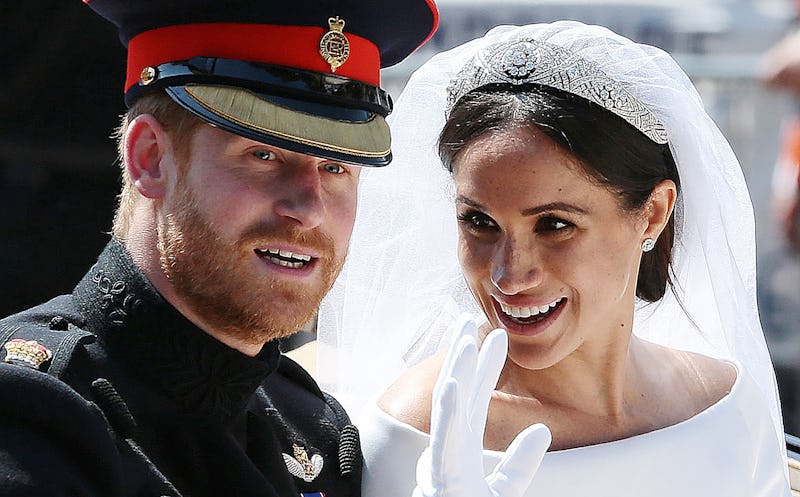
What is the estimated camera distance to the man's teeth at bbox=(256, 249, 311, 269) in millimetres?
1916

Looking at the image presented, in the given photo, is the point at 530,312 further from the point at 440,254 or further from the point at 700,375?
the point at 700,375

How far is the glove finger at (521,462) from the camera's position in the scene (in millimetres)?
1816

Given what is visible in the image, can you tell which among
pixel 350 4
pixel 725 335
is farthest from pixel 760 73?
pixel 350 4

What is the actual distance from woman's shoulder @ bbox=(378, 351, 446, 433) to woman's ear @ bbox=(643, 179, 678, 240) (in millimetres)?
477

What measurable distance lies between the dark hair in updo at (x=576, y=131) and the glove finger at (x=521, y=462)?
1.98 feet

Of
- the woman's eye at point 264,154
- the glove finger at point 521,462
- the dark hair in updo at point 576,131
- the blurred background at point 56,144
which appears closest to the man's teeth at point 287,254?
the woman's eye at point 264,154

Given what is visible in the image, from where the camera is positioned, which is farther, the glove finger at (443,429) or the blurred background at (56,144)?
the blurred background at (56,144)

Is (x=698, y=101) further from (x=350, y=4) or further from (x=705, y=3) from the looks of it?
(x=705, y=3)

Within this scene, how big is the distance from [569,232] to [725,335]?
632mm

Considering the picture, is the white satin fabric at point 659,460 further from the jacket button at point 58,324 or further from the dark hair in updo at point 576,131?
the jacket button at point 58,324

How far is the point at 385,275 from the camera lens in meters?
2.67

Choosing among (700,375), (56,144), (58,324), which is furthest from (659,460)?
(56,144)

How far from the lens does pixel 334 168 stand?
200cm

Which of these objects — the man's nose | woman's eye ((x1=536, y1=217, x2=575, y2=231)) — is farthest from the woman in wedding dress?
the man's nose
